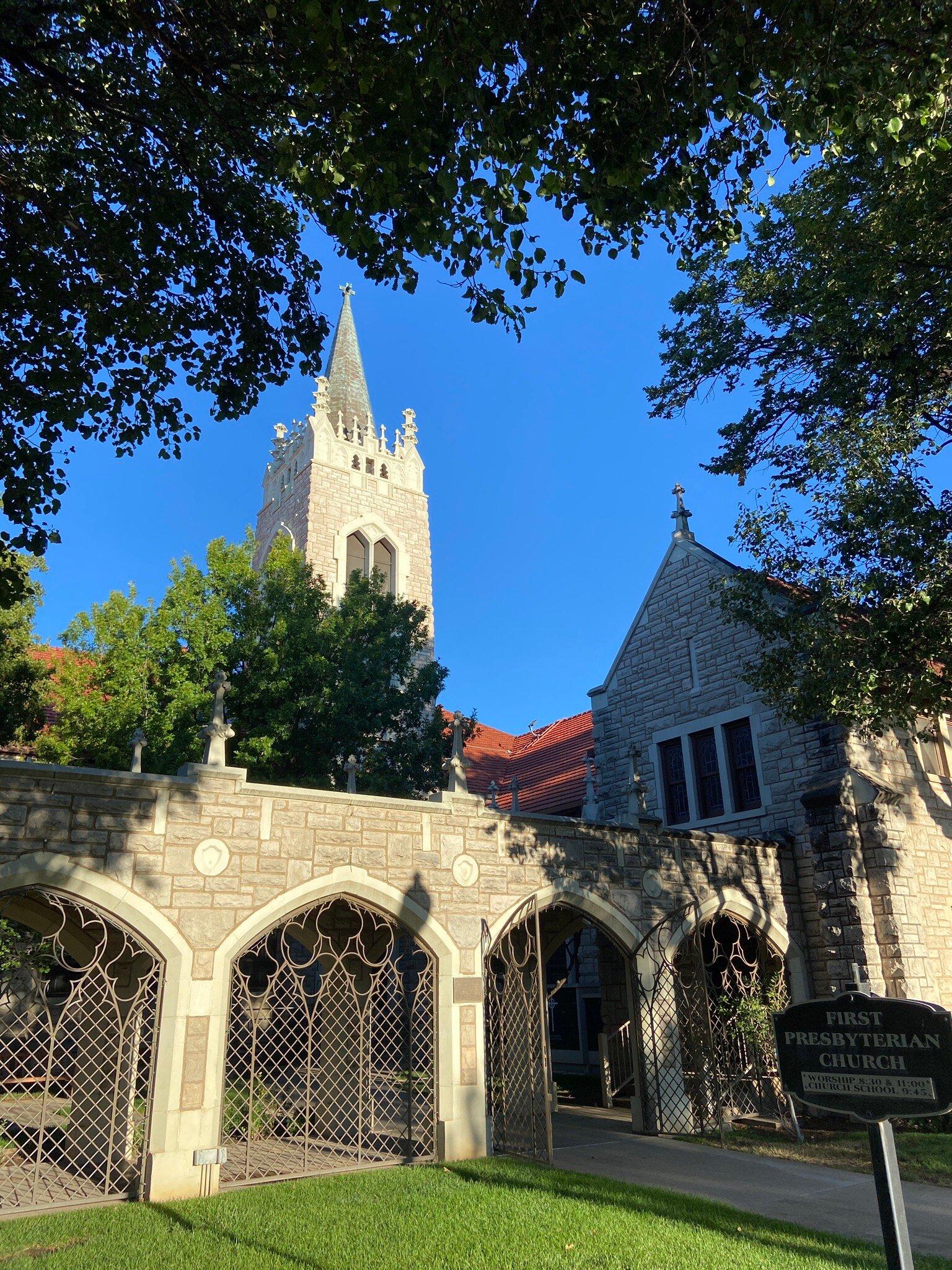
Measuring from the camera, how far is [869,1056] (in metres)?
4.48

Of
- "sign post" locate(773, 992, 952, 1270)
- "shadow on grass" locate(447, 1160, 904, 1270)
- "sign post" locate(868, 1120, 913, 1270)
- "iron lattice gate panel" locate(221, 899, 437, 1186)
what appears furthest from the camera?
"iron lattice gate panel" locate(221, 899, 437, 1186)

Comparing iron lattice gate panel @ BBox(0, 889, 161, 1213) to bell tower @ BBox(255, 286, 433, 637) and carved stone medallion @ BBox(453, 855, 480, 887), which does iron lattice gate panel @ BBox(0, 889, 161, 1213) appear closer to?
carved stone medallion @ BBox(453, 855, 480, 887)

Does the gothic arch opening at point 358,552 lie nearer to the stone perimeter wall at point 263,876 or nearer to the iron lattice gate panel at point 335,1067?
the iron lattice gate panel at point 335,1067

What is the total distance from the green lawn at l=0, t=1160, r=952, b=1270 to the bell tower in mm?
22524

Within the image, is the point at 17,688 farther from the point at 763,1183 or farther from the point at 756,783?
the point at 763,1183

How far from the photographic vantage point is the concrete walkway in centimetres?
730

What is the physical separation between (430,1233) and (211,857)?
4.03 m

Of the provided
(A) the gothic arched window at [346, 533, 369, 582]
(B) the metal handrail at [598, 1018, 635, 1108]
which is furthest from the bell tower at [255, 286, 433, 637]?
(B) the metal handrail at [598, 1018, 635, 1108]

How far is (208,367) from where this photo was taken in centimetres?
882

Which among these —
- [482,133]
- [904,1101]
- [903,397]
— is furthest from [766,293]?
[904,1101]

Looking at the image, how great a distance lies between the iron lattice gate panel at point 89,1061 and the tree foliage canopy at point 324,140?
400 cm

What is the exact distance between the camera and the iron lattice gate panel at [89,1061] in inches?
329

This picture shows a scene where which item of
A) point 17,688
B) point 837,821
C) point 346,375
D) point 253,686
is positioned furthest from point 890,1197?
point 346,375

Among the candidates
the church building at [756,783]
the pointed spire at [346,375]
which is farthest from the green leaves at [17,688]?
the pointed spire at [346,375]
